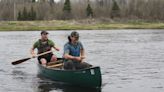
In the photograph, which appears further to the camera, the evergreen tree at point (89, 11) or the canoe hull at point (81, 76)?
the evergreen tree at point (89, 11)

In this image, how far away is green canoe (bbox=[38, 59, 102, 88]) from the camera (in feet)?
64.7

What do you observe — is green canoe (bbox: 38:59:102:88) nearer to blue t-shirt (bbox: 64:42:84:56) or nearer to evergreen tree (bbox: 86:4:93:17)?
blue t-shirt (bbox: 64:42:84:56)

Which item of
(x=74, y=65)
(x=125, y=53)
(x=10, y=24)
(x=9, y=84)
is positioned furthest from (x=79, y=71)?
(x=10, y=24)

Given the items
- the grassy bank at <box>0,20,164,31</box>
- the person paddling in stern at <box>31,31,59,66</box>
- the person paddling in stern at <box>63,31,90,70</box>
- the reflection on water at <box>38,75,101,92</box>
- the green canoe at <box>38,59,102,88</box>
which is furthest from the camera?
the grassy bank at <box>0,20,164,31</box>

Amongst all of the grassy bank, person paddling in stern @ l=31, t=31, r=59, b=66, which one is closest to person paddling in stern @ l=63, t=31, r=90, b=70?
person paddling in stern @ l=31, t=31, r=59, b=66

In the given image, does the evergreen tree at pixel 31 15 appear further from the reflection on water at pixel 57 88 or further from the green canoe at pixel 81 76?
the green canoe at pixel 81 76

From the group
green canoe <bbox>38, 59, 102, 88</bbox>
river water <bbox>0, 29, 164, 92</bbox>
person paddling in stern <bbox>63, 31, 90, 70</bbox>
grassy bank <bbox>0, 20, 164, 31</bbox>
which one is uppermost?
person paddling in stern <bbox>63, 31, 90, 70</bbox>

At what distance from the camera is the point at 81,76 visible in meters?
20.2

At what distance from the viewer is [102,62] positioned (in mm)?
31391

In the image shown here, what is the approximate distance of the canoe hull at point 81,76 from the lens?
19.8m

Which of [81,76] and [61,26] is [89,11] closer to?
[61,26]

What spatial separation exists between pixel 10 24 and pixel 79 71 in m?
83.3

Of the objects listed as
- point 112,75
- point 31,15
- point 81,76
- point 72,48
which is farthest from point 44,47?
point 31,15

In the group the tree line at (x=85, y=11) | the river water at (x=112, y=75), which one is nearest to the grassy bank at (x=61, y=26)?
the tree line at (x=85, y=11)
